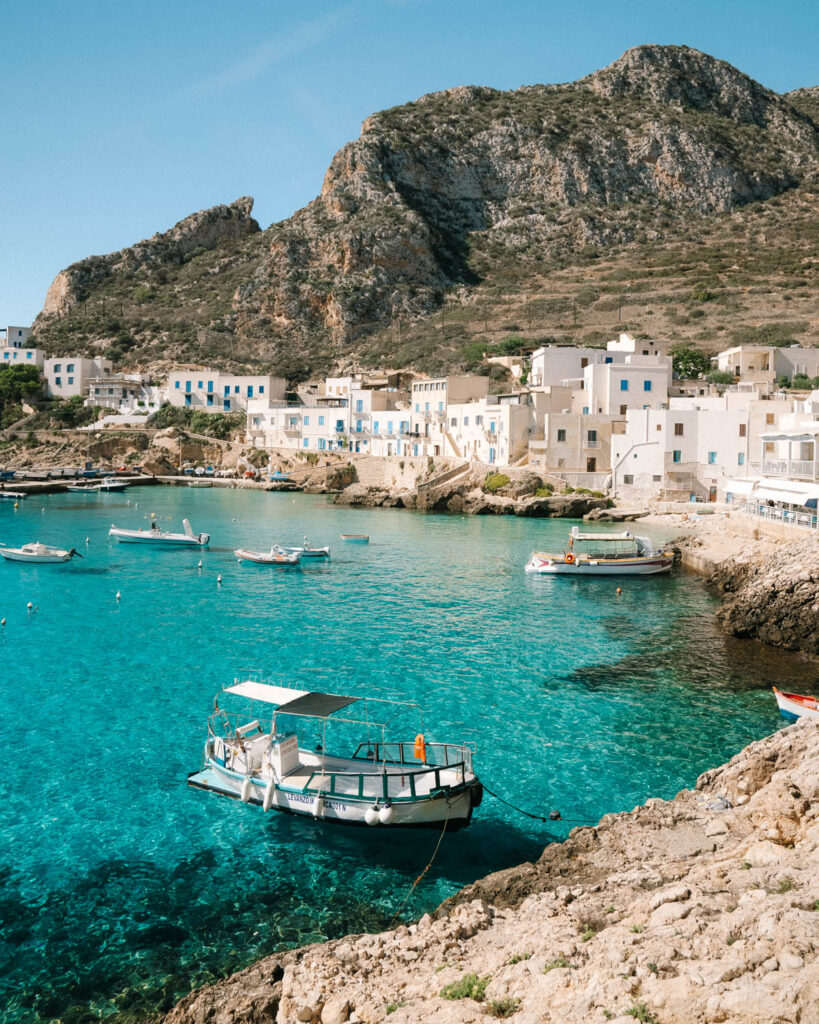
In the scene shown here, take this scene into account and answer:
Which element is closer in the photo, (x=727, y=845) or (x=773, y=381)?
(x=727, y=845)

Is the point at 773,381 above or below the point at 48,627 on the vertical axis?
above

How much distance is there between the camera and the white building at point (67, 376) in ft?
316

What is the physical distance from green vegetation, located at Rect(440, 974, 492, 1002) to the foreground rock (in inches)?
0.9

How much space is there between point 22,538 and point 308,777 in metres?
36.4

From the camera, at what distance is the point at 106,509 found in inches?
2270

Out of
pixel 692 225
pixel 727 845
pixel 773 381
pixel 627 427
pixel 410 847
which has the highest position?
pixel 692 225

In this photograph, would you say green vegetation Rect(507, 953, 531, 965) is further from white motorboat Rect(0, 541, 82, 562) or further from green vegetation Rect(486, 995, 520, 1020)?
white motorboat Rect(0, 541, 82, 562)

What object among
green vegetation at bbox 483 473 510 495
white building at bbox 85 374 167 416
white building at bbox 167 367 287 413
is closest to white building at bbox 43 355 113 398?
white building at bbox 85 374 167 416

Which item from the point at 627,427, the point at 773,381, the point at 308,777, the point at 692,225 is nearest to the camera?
the point at 308,777

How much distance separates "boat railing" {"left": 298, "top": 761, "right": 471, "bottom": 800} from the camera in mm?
13109

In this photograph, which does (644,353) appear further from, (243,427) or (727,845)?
(727,845)

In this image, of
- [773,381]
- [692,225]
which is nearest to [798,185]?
[692,225]

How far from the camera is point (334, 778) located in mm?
13547

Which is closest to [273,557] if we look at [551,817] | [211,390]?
[551,817]
